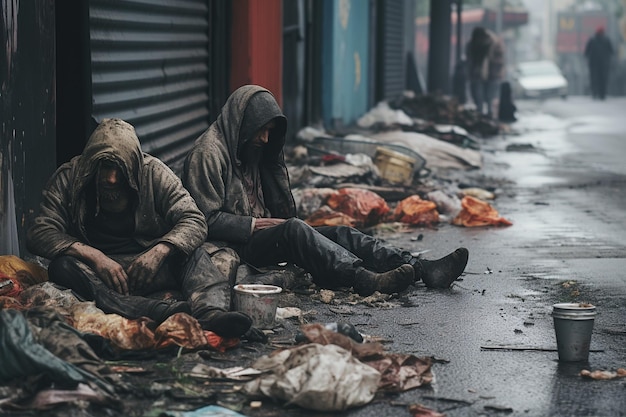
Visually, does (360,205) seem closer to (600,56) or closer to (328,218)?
(328,218)

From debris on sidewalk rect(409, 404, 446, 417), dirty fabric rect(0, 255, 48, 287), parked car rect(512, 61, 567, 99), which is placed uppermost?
dirty fabric rect(0, 255, 48, 287)

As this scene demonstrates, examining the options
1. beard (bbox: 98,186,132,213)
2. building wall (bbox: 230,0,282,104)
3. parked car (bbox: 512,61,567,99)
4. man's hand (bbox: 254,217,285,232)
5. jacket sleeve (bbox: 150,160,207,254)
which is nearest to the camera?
beard (bbox: 98,186,132,213)

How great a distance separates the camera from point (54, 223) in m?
6.34

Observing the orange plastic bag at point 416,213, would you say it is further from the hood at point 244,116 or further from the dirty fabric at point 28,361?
the dirty fabric at point 28,361

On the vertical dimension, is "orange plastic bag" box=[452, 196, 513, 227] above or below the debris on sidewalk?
below

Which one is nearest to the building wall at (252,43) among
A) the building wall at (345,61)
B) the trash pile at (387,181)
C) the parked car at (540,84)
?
the trash pile at (387,181)

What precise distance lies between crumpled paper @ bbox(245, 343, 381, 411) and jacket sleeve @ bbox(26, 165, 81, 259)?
5.61 feet

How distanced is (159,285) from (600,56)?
33.5 m

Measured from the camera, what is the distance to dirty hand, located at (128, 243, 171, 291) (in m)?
6.28

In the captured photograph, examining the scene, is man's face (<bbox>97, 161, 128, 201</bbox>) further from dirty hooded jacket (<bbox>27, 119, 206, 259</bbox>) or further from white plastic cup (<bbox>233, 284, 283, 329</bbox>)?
white plastic cup (<bbox>233, 284, 283, 329</bbox>)

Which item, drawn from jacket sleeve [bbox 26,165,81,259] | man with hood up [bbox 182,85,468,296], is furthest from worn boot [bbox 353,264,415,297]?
jacket sleeve [bbox 26,165,81,259]

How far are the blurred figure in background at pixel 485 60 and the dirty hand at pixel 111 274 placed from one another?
20806 millimetres

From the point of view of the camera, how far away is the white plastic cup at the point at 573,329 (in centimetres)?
568

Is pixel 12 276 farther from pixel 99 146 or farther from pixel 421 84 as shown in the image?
pixel 421 84
